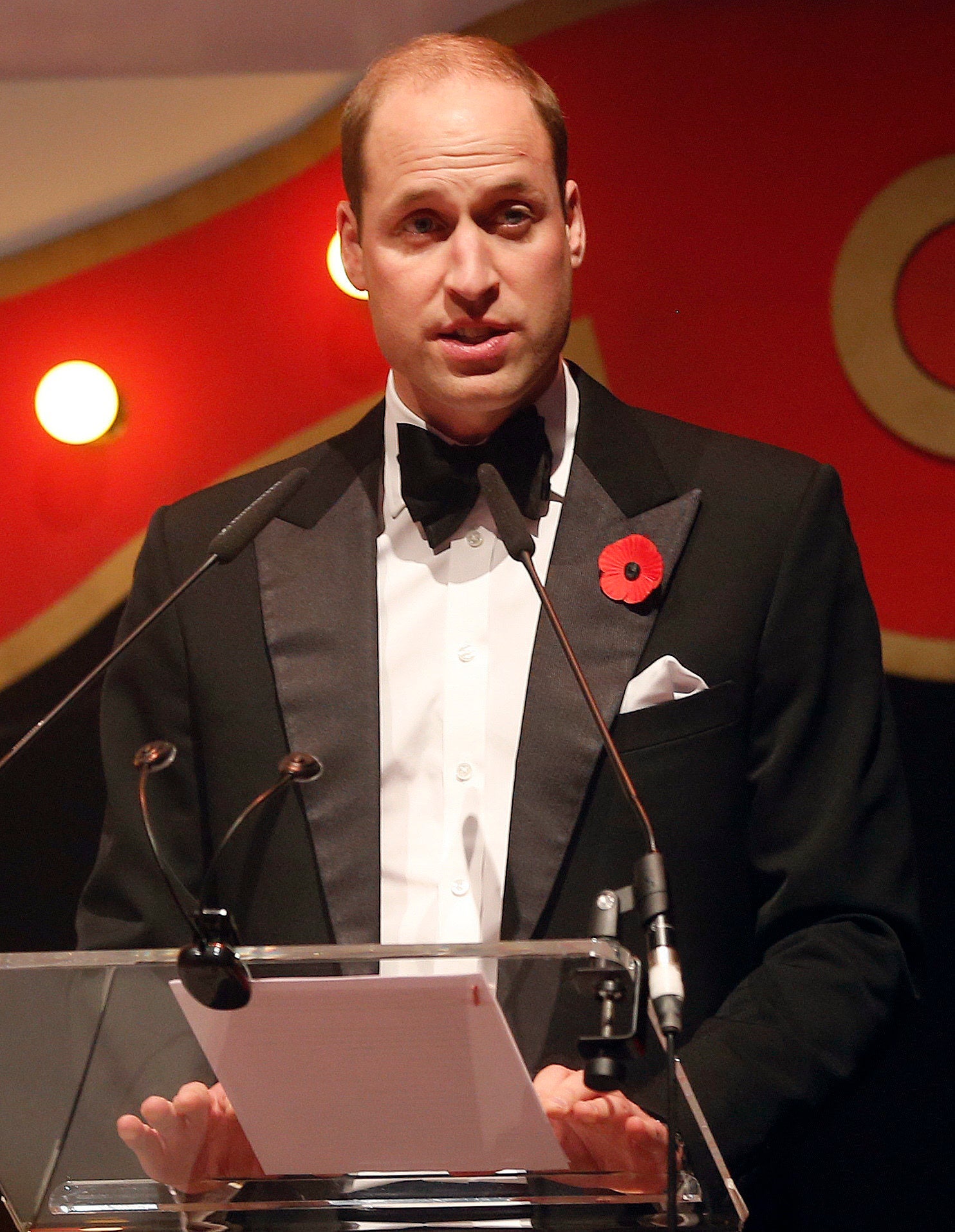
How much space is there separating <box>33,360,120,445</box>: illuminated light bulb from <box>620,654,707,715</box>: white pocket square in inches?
42.9

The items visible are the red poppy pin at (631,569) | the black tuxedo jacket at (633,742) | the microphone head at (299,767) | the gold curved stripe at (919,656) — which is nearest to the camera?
the microphone head at (299,767)

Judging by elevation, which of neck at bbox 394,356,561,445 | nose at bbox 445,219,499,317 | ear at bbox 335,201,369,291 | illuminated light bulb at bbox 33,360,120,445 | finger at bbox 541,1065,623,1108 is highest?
ear at bbox 335,201,369,291

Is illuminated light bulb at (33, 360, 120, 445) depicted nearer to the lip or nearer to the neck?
the neck

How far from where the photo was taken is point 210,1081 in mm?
1067

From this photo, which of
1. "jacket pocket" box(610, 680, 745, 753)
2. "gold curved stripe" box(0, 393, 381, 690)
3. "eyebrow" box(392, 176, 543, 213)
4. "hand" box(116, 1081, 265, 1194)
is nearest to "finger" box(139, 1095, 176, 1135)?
"hand" box(116, 1081, 265, 1194)

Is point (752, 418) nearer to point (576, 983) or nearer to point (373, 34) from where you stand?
point (373, 34)

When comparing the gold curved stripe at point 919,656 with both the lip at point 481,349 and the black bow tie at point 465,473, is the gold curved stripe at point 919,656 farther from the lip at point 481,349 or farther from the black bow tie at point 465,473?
the lip at point 481,349

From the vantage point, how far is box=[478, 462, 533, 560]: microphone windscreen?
4.44 feet

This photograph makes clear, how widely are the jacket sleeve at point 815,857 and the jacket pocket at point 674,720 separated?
45 mm

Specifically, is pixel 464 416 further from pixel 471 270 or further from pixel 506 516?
pixel 506 516

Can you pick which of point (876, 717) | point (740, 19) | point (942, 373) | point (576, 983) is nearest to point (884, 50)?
point (740, 19)

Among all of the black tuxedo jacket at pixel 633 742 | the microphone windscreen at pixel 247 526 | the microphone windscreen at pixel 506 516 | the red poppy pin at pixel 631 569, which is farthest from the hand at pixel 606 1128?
the red poppy pin at pixel 631 569

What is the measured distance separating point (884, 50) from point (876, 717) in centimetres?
116

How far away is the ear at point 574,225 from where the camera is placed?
1840 millimetres
